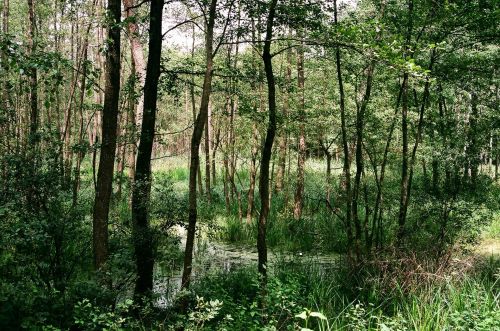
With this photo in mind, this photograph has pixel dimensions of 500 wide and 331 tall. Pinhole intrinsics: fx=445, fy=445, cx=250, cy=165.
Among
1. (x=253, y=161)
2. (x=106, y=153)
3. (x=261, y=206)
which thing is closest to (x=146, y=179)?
(x=106, y=153)

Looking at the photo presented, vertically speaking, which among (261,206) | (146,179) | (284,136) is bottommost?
(261,206)

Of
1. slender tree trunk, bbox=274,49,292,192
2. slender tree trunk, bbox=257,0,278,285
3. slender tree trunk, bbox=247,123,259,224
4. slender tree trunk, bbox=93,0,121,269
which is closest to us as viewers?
slender tree trunk, bbox=93,0,121,269

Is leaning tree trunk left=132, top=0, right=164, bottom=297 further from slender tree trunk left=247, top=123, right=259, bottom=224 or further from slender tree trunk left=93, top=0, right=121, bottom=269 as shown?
slender tree trunk left=247, top=123, right=259, bottom=224

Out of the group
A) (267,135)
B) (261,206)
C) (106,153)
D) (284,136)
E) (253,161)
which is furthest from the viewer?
(284,136)

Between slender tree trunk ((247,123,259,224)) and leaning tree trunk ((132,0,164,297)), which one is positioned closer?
leaning tree trunk ((132,0,164,297))

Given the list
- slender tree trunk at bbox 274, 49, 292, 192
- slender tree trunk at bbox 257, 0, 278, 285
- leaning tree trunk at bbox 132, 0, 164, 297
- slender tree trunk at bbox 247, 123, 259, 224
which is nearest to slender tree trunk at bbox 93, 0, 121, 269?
leaning tree trunk at bbox 132, 0, 164, 297

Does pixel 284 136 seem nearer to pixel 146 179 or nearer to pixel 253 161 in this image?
pixel 253 161

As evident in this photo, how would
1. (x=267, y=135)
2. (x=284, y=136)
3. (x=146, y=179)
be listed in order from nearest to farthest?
(x=146, y=179) → (x=267, y=135) → (x=284, y=136)

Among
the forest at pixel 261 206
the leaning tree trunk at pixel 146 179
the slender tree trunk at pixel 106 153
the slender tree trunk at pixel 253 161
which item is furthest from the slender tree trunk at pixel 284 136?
the slender tree trunk at pixel 106 153

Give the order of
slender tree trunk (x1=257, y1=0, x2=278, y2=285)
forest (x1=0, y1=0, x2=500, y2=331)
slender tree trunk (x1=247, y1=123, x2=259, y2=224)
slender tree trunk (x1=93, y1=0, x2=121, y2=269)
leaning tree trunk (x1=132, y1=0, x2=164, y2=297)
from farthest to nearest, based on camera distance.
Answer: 1. slender tree trunk (x1=247, y1=123, x2=259, y2=224)
2. slender tree trunk (x1=257, y1=0, x2=278, y2=285)
3. leaning tree trunk (x1=132, y1=0, x2=164, y2=297)
4. slender tree trunk (x1=93, y1=0, x2=121, y2=269)
5. forest (x1=0, y1=0, x2=500, y2=331)

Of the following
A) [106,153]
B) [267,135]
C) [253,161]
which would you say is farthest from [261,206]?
[253,161]

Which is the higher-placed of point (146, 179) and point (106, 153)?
→ point (106, 153)

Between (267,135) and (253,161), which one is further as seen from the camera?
(253,161)

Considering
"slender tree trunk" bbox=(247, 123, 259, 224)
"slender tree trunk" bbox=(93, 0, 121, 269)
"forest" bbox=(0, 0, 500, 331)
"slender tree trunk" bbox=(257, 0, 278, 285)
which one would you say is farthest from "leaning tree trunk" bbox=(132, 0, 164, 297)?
"slender tree trunk" bbox=(247, 123, 259, 224)
